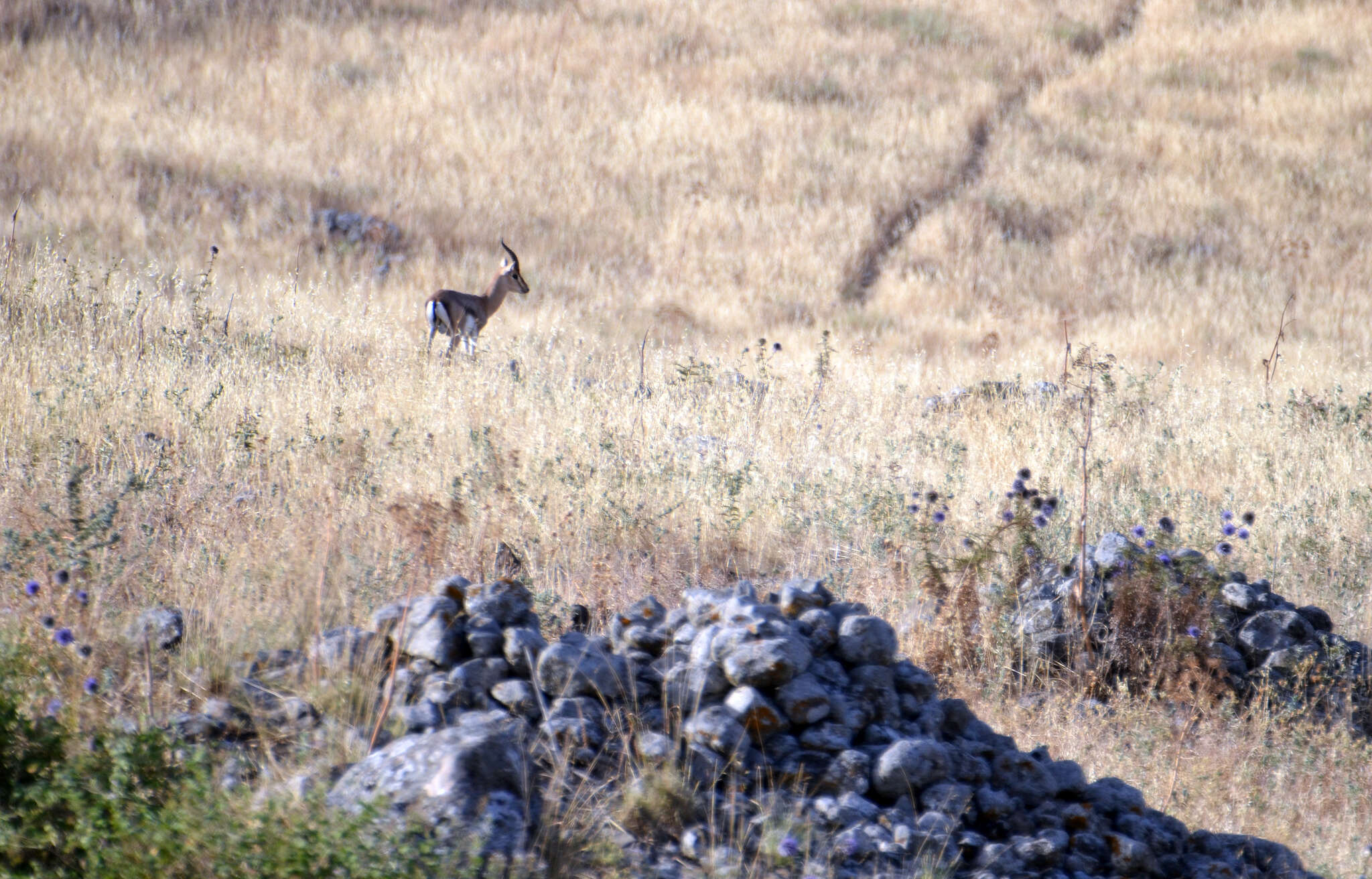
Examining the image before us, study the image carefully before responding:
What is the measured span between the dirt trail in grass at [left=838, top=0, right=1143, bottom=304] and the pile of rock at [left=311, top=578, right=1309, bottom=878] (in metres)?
15.6

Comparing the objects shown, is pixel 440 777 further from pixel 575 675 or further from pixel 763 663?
pixel 763 663

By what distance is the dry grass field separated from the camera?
4.72 m

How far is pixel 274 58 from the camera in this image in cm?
2583

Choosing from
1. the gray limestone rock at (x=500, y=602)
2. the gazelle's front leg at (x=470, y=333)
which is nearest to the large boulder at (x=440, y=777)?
the gray limestone rock at (x=500, y=602)

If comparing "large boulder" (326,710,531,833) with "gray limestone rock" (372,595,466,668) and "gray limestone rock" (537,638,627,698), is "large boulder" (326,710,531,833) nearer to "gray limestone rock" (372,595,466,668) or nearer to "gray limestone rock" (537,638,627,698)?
"gray limestone rock" (537,638,627,698)

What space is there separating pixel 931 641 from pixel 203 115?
22732mm

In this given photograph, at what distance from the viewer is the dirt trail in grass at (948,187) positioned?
1973 centimetres

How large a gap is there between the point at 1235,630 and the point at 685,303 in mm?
13484

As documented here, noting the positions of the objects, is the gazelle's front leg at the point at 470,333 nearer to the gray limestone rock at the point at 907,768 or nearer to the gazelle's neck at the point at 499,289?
the gazelle's neck at the point at 499,289

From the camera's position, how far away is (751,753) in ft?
9.98

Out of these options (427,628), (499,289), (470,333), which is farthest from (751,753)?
(499,289)

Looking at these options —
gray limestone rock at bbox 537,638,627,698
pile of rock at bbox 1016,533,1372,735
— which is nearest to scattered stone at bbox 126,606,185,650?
gray limestone rock at bbox 537,638,627,698

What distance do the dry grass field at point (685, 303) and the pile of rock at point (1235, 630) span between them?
1.06 ft

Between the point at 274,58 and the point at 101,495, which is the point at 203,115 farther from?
the point at 101,495
